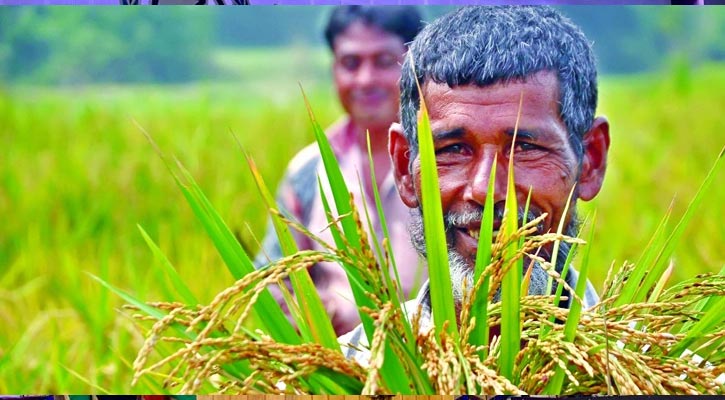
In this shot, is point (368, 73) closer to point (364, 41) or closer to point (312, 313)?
point (364, 41)

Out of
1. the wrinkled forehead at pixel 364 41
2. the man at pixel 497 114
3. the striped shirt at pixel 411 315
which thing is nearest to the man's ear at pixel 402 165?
the man at pixel 497 114

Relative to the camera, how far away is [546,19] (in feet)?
10.5

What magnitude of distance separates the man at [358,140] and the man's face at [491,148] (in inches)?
9.1

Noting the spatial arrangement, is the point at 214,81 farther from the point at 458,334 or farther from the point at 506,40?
the point at 458,334

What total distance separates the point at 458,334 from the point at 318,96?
1477mm

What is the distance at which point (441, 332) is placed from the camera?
218 centimetres

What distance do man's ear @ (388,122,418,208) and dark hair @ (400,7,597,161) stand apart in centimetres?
4

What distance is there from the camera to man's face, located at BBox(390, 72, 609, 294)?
3139mm

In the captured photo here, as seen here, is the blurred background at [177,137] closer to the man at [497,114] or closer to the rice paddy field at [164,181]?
the rice paddy field at [164,181]

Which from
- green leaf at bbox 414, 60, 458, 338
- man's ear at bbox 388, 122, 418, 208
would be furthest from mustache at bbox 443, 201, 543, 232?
green leaf at bbox 414, 60, 458, 338

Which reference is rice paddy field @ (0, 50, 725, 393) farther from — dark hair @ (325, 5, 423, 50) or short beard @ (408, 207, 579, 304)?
short beard @ (408, 207, 579, 304)

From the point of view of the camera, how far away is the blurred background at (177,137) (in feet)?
11.5

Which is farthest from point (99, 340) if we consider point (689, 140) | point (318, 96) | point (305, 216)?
point (689, 140)

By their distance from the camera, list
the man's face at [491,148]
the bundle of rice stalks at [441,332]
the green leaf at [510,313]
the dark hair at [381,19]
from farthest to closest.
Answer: the dark hair at [381,19] → the man's face at [491,148] → the green leaf at [510,313] → the bundle of rice stalks at [441,332]
